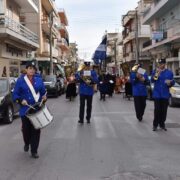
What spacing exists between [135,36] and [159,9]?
1888cm

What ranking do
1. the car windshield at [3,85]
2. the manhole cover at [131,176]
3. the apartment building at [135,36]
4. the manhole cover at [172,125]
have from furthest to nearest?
the apartment building at [135,36]
the car windshield at [3,85]
the manhole cover at [172,125]
the manhole cover at [131,176]

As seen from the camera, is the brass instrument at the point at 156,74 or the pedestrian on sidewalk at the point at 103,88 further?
the pedestrian on sidewalk at the point at 103,88

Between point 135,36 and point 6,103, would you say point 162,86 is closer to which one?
point 6,103

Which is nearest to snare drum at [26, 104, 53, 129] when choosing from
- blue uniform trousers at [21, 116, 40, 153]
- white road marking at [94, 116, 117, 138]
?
blue uniform trousers at [21, 116, 40, 153]

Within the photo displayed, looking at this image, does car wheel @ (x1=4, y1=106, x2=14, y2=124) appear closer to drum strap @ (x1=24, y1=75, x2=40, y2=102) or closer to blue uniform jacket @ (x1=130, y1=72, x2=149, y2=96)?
blue uniform jacket @ (x1=130, y1=72, x2=149, y2=96)

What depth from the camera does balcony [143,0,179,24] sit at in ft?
127

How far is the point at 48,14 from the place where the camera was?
6550 centimetres

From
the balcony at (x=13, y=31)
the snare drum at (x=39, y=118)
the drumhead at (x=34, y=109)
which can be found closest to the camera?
the snare drum at (x=39, y=118)

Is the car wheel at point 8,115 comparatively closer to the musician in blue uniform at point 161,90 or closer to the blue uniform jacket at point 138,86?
the blue uniform jacket at point 138,86

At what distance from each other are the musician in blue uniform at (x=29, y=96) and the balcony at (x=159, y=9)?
101 ft

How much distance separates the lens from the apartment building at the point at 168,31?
37928 mm

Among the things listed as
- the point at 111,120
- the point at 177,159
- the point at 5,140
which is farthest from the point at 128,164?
the point at 111,120

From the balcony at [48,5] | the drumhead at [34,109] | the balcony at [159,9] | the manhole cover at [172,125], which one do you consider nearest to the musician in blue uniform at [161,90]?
the manhole cover at [172,125]

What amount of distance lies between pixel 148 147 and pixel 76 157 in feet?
5.63
